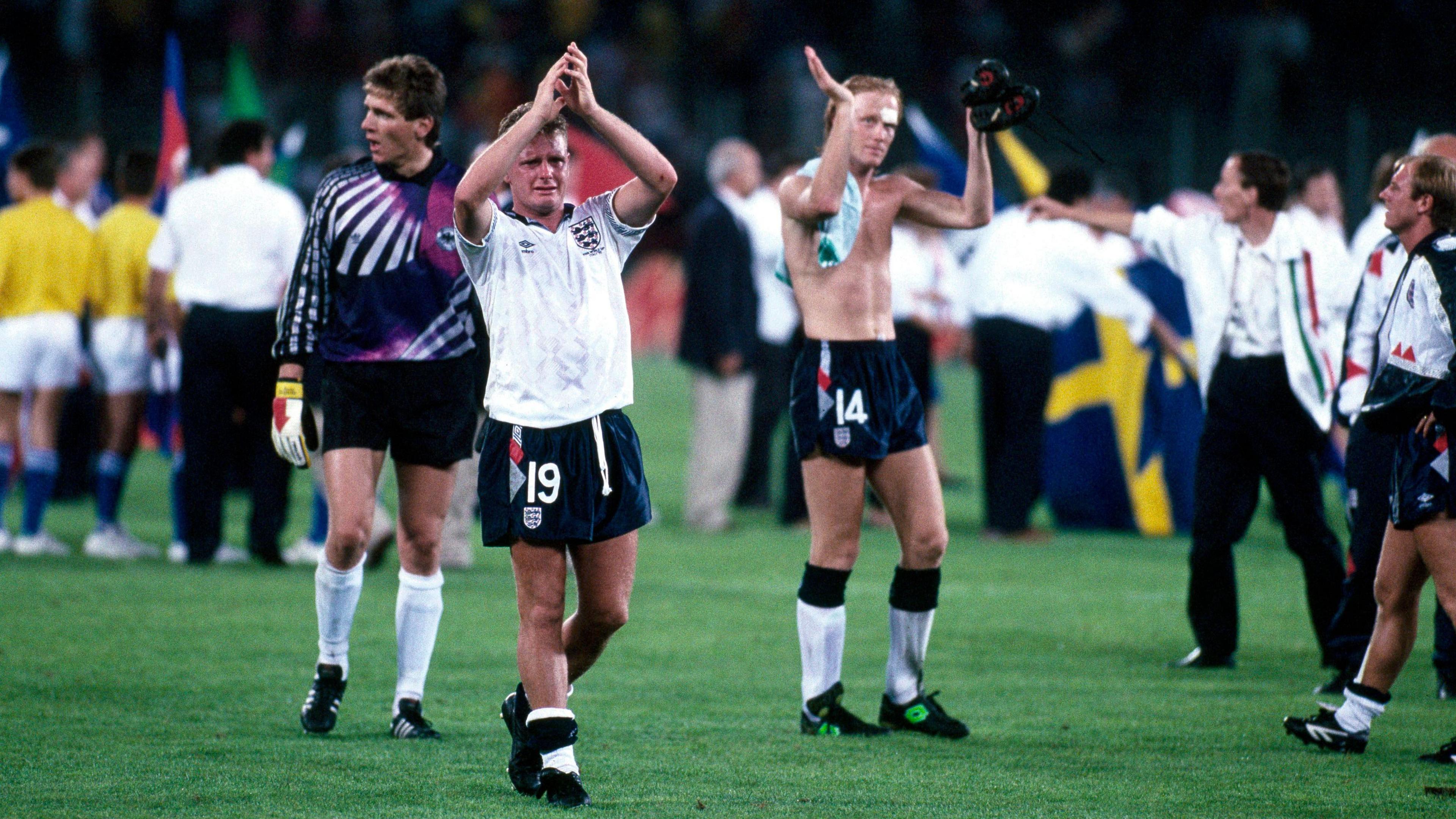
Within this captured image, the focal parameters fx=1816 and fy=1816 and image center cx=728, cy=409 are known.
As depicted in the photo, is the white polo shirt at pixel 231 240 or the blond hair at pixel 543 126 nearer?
the blond hair at pixel 543 126

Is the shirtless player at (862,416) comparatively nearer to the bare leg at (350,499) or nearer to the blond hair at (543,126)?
the blond hair at (543,126)

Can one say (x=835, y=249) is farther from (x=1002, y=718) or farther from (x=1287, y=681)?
(x=1287, y=681)

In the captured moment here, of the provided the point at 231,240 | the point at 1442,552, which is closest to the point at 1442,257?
the point at 1442,552

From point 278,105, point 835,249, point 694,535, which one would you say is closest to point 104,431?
point 694,535

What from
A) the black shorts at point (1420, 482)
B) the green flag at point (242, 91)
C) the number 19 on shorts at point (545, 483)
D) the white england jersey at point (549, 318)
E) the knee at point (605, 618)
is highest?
the green flag at point (242, 91)

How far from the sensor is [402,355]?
6.00 metres

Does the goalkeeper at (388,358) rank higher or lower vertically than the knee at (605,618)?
higher

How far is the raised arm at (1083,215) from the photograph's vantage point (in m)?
6.85

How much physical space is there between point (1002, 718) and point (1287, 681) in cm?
156

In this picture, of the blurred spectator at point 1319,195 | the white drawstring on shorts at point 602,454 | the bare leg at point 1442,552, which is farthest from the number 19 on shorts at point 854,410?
the blurred spectator at point 1319,195

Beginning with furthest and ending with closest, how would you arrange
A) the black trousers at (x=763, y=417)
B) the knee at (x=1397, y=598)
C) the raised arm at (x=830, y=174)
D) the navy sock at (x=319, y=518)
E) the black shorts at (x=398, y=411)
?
the black trousers at (x=763, y=417) < the navy sock at (x=319, y=518) < the black shorts at (x=398, y=411) < the knee at (x=1397, y=598) < the raised arm at (x=830, y=174)

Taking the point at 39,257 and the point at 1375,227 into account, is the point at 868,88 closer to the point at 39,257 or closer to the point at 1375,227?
the point at 1375,227

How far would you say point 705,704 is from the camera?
6.67m

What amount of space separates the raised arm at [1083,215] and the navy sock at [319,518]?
4.71 metres
